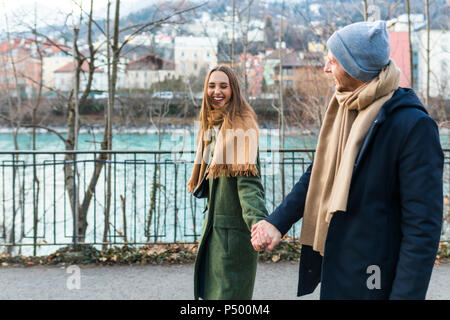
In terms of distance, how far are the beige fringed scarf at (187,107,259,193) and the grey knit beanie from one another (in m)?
1.05

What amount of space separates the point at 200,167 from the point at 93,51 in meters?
6.98

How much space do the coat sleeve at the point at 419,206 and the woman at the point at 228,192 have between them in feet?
3.52

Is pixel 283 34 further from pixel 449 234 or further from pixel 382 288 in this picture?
pixel 382 288

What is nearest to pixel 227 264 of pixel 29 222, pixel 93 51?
pixel 93 51

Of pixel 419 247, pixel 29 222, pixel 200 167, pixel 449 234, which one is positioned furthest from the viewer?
pixel 29 222

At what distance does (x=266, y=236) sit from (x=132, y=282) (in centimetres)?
332

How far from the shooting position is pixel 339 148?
2.11 m

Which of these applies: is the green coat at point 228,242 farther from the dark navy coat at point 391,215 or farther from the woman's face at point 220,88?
the dark navy coat at point 391,215

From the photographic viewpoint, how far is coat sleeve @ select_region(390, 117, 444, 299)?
1824 millimetres

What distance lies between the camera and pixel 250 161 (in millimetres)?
2930

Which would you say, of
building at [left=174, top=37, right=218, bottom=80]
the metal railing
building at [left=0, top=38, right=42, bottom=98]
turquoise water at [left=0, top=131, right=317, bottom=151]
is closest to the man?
turquoise water at [left=0, top=131, right=317, bottom=151]

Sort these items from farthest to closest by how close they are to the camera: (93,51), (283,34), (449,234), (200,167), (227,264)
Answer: (283,34) < (449,234) < (93,51) < (200,167) < (227,264)

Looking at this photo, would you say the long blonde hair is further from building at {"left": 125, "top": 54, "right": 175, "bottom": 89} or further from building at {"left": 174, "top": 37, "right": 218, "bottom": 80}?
building at {"left": 125, "top": 54, "right": 175, "bottom": 89}

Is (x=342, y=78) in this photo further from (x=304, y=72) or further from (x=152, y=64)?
(x=304, y=72)
